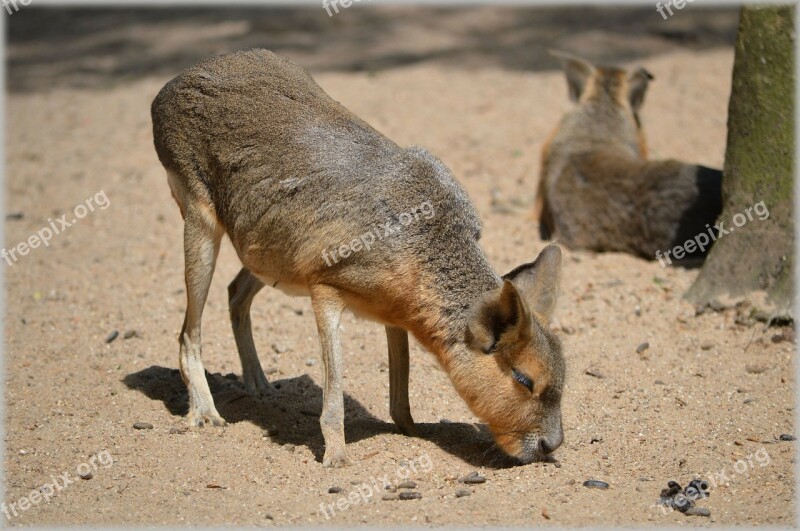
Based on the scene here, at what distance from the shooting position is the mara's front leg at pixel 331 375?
5797mm

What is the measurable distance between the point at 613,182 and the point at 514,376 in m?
4.76

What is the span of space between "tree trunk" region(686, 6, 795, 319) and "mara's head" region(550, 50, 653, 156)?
2.89 metres

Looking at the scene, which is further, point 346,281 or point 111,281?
point 111,281

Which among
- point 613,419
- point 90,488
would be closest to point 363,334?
point 613,419

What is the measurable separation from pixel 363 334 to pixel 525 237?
9.01 feet

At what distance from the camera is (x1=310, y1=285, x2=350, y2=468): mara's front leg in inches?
228

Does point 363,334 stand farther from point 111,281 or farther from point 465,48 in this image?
point 465,48

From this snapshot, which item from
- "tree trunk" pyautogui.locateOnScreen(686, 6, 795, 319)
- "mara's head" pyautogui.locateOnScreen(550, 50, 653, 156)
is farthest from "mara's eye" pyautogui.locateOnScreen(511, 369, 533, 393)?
"mara's head" pyautogui.locateOnScreen(550, 50, 653, 156)

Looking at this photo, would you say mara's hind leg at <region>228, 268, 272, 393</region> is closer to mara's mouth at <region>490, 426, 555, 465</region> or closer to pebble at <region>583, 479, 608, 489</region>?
mara's mouth at <region>490, 426, 555, 465</region>

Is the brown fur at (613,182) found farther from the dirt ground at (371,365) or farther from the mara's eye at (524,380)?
the mara's eye at (524,380)

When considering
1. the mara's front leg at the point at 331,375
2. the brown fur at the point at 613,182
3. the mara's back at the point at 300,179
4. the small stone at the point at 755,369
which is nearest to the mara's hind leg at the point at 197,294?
the mara's back at the point at 300,179

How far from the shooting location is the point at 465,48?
1549 centimetres

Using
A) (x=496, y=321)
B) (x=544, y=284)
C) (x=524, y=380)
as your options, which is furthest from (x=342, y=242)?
(x=524, y=380)

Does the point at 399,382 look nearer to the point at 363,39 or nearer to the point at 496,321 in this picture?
the point at 496,321
